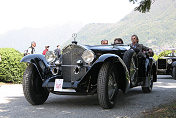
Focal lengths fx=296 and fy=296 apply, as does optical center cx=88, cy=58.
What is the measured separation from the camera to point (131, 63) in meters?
6.75

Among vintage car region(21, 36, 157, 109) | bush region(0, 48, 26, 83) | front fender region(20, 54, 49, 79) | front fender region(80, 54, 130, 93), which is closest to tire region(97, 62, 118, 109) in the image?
vintage car region(21, 36, 157, 109)

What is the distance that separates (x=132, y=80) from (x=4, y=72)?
6.95 meters

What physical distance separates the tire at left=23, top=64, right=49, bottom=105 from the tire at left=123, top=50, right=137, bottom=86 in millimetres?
1908

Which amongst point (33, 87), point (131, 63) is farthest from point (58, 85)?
point (131, 63)

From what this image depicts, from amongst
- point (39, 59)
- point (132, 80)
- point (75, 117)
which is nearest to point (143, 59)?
point (132, 80)

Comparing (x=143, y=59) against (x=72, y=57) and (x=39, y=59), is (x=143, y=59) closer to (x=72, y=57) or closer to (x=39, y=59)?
(x=72, y=57)

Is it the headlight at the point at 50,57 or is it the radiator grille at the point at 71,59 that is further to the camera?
the headlight at the point at 50,57

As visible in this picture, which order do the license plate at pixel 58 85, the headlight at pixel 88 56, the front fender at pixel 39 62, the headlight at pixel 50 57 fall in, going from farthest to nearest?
the headlight at pixel 50 57
the front fender at pixel 39 62
the headlight at pixel 88 56
the license plate at pixel 58 85

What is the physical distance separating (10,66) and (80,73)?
22.1 ft

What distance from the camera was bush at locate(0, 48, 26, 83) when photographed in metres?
12.0

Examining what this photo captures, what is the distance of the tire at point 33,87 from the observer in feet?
20.1

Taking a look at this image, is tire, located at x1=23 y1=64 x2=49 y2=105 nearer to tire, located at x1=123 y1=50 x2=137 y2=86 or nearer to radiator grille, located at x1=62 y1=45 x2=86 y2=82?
radiator grille, located at x1=62 y1=45 x2=86 y2=82

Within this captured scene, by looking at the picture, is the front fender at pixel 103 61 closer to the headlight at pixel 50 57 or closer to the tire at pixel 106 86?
the tire at pixel 106 86

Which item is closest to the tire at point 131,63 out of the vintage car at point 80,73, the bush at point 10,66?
the vintage car at point 80,73
